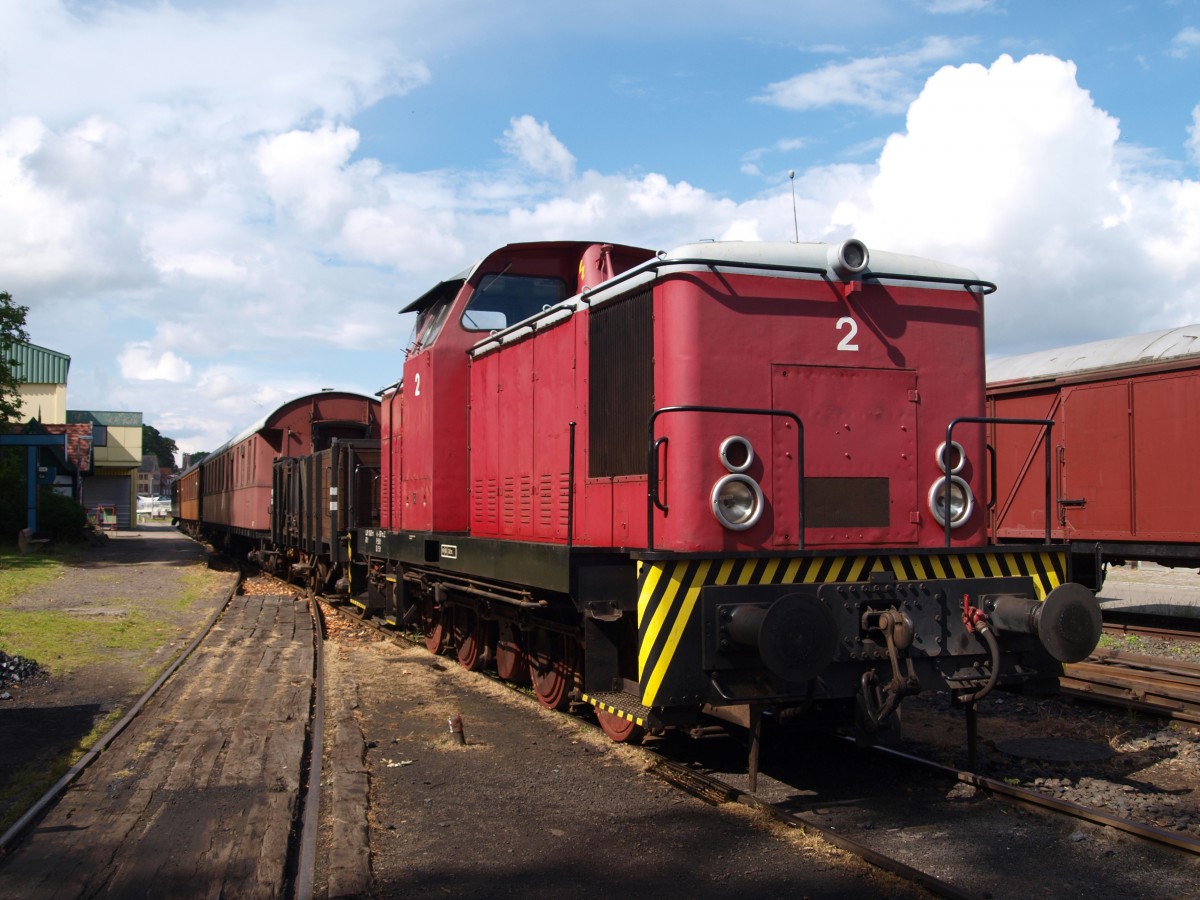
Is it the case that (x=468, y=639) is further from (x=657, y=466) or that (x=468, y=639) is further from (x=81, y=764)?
(x=657, y=466)

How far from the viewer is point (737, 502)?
5.22 metres

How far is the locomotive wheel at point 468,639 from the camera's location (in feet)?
28.7

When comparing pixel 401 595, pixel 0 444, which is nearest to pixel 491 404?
pixel 401 595

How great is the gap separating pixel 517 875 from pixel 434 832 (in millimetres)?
757

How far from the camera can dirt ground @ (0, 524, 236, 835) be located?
19.8 ft

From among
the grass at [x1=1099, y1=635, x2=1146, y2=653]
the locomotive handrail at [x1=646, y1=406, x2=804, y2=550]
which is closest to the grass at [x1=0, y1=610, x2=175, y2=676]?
the locomotive handrail at [x1=646, y1=406, x2=804, y2=550]

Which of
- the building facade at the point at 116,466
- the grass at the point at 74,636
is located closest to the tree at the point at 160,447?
the building facade at the point at 116,466

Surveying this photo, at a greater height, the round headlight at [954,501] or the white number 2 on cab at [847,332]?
the white number 2 on cab at [847,332]

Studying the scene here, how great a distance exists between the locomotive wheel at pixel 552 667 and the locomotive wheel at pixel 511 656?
1.01ft

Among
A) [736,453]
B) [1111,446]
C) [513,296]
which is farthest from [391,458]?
[1111,446]

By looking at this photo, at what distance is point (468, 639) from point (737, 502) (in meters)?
4.46

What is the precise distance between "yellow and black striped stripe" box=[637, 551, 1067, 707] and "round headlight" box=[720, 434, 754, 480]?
0.55 m

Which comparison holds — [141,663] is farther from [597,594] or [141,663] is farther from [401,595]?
[597,594]

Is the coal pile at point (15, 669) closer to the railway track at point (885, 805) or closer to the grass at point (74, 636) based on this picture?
the grass at point (74, 636)
